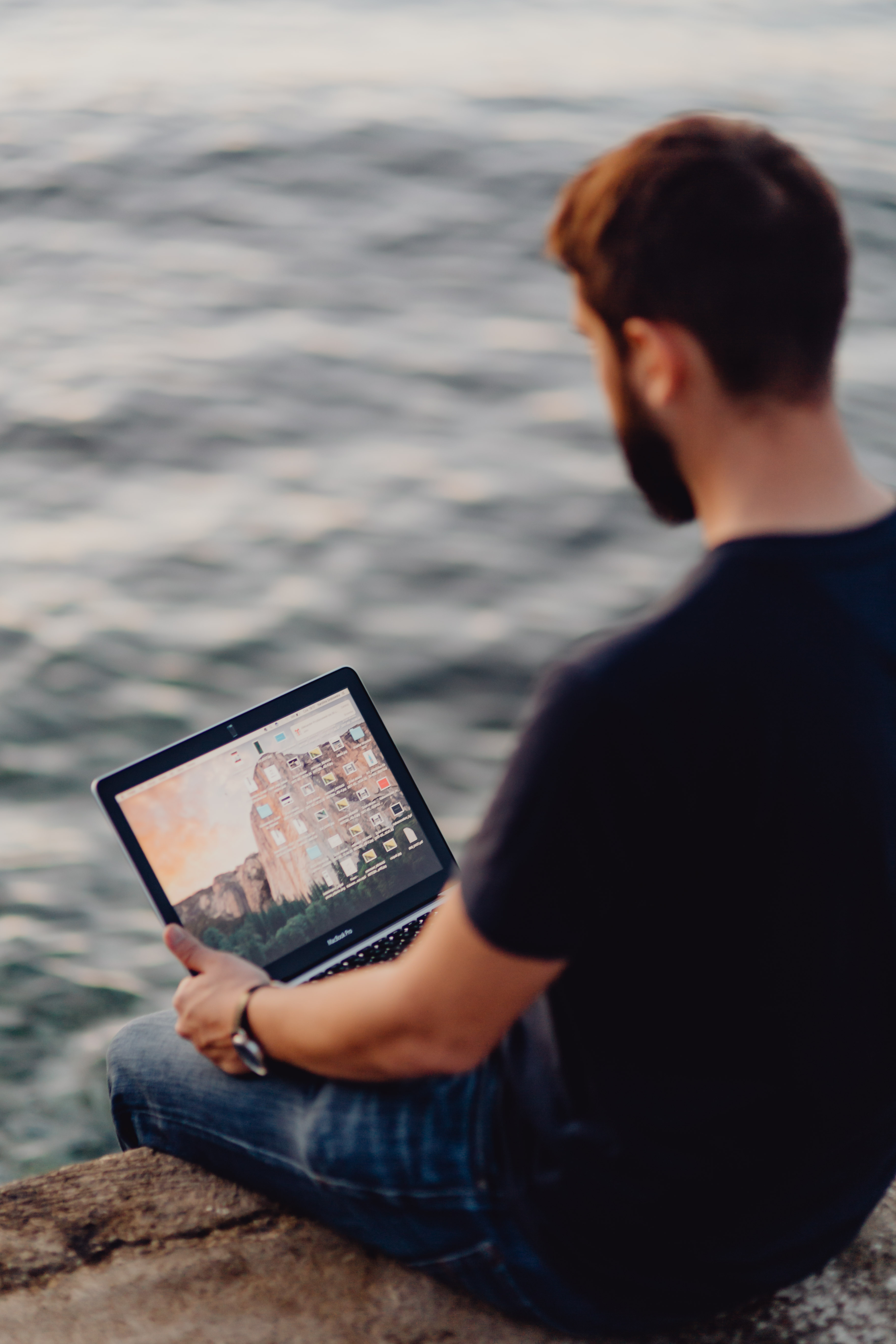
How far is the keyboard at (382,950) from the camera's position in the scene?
7.06 feet

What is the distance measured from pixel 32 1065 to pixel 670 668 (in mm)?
3016

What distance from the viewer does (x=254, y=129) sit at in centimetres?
1032

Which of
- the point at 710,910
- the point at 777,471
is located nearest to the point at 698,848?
A: the point at 710,910

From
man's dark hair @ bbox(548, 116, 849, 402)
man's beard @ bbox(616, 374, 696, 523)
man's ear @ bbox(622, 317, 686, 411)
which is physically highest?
man's dark hair @ bbox(548, 116, 849, 402)

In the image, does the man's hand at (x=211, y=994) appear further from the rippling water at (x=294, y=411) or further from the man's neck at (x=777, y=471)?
the rippling water at (x=294, y=411)

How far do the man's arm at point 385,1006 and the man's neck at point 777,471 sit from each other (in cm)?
49

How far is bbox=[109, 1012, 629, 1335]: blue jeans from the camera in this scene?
1.68 meters

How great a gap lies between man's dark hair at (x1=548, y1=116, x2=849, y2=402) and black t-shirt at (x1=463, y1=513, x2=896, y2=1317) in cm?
20

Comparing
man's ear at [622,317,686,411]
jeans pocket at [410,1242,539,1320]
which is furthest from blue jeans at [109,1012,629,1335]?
man's ear at [622,317,686,411]

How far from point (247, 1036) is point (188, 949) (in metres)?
0.16

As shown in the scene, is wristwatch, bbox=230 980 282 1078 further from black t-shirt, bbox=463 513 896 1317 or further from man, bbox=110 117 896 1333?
black t-shirt, bbox=463 513 896 1317

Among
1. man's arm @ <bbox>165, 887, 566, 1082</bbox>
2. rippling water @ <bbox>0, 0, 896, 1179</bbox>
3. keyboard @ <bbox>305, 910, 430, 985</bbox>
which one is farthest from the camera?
rippling water @ <bbox>0, 0, 896, 1179</bbox>

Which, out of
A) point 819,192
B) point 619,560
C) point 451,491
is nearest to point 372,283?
point 451,491

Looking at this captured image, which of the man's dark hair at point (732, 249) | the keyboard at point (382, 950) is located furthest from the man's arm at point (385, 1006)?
the man's dark hair at point (732, 249)
